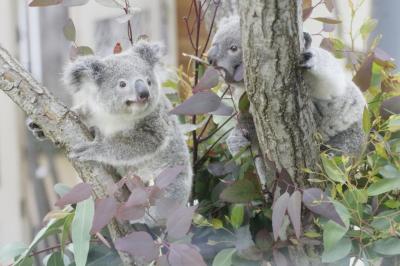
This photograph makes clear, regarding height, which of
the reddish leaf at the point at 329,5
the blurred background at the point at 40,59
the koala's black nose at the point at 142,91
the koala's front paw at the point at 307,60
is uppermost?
the reddish leaf at the point at 329,5

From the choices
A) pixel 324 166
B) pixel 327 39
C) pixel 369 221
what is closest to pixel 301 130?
pixel 324 166

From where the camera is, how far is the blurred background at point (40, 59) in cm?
403

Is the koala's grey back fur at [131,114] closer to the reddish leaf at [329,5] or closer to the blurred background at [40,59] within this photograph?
the reddish leaf at [329,5]

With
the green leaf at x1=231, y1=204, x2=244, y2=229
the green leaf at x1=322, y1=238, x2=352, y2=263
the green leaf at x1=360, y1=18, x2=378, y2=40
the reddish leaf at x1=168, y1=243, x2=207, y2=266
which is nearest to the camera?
the reddish leaf at x1=168, y1=243, x2=207, y2=266

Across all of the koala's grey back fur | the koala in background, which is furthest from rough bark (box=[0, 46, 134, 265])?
the koala in background

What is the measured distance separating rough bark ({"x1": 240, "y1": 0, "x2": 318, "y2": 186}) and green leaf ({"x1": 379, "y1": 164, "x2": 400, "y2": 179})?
130mm

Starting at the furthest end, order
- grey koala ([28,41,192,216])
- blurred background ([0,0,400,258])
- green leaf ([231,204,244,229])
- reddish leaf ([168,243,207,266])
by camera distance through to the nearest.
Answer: blurred background ([0,0,400,258]) → grey koala ([28,41,192,216]) → green leaf ([231,204,244,229]) → reddish leaf ([168,243,207,266])

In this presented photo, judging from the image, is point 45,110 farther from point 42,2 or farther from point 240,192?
point 240,192

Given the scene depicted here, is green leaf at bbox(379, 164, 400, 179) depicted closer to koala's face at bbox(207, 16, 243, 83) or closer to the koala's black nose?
koala's face at bbox(207, 16, 243, 83)

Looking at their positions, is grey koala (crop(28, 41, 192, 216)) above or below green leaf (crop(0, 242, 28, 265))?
above

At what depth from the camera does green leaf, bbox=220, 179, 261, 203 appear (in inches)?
50.4

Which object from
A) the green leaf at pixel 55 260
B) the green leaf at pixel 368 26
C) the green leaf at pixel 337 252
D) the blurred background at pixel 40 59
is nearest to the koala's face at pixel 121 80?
the green leaf at pixel 55 260

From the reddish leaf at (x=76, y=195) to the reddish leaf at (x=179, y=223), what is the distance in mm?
152

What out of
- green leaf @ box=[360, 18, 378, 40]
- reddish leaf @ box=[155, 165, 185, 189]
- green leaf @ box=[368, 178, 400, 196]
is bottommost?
green leaf @ box=[368, 178, 400, 196]
